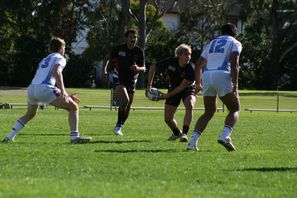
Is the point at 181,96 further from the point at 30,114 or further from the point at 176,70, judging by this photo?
the point at 30,114

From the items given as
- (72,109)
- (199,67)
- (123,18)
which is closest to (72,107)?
(72,109)

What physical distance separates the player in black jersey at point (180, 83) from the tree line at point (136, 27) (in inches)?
1887

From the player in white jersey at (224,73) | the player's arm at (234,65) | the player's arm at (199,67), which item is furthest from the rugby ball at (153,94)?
the player's arm at (234,65)

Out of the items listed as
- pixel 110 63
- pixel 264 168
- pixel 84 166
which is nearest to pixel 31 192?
pixel 84 166

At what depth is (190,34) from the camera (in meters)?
74.3

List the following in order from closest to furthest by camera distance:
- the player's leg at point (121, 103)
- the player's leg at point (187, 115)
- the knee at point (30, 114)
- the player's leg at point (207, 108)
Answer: the player's leg at point (207, 108)
the knee at point (30, 114)
the player's leg at point (187, 115)
the player's leg at point (121, 103)

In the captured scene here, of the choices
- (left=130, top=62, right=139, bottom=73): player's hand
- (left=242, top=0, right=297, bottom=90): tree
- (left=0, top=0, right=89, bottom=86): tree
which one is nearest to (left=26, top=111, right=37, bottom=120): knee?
(left=130, top=62, right=139, bottom=73): player's hand

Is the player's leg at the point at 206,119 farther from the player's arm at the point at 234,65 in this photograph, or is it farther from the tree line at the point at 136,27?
the tree line at the point at 136,27

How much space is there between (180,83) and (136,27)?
177 ft

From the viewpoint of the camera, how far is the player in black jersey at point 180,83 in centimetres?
1530

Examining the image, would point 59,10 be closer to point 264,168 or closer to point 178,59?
point 178,59

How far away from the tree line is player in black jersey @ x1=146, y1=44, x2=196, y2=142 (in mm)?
47921

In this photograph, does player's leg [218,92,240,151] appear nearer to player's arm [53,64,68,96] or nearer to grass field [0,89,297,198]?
grass field [0,89,297,198]

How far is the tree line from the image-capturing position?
67.0m
